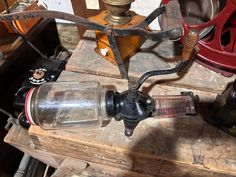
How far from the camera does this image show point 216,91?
25.4 inches

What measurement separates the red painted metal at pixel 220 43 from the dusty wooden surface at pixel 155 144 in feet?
0.36

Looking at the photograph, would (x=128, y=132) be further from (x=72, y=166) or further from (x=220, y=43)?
(x=220, y=43)

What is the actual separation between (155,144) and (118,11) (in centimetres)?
37

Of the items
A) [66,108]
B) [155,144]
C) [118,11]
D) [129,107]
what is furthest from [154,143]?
[118,11]

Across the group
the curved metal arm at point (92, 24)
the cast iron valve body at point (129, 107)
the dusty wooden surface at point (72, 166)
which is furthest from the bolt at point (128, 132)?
the curved metal arm at point (92, 24)

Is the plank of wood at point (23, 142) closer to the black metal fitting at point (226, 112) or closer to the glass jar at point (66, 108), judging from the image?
the glass jar at point (66, 108)

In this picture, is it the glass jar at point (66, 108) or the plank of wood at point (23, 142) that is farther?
the plank of wood at point (23, 142)

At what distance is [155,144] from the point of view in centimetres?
55

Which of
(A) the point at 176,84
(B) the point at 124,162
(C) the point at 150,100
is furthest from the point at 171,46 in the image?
(B) the point at 124,162

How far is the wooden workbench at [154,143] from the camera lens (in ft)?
1.73

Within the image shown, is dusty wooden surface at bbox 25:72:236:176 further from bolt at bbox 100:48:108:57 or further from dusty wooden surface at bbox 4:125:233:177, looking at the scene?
bolt at bbox 100:48:108:57

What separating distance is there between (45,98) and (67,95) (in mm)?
60

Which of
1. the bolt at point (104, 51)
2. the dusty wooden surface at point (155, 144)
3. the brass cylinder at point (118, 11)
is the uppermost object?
the brass cylinder at point (118, 11)

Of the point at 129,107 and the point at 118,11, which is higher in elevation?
the point at 118,11
